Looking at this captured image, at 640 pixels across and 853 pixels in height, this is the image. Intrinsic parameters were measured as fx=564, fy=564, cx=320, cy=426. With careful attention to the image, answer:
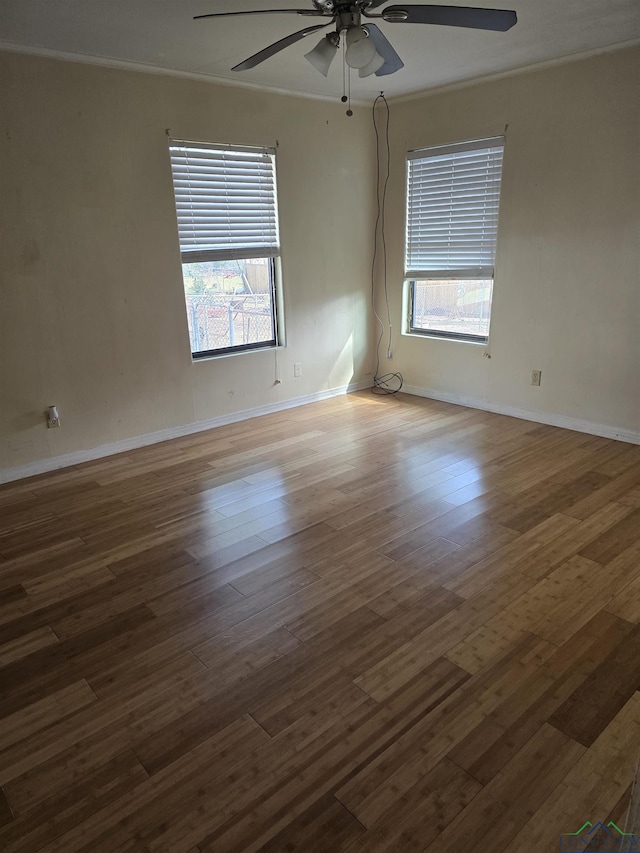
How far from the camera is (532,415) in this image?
4582 mm

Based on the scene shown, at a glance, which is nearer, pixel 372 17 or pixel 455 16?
pixel 455 16

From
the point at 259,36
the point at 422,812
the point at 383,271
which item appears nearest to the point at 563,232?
the point at 383,271

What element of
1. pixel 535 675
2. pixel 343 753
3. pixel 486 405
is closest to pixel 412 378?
pixel 486 405

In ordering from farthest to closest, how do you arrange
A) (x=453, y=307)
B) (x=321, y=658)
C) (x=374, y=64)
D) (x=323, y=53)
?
(x=453, y=307) < (x=323, y=53) < (x=374, y=64) < (x=321, y=658)

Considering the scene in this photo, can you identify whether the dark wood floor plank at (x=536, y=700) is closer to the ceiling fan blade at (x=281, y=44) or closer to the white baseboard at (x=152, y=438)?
the ceiling fan blade at (x=281, y=44)

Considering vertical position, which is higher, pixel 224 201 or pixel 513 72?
pixel 513 72

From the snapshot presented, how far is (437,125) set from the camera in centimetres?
466

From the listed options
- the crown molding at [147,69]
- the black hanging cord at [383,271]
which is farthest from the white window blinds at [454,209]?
the crown molding at [147,69]

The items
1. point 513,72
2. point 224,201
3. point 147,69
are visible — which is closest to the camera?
point 147,69

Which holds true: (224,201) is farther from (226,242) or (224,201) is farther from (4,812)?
(4,812)

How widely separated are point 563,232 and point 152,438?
3395 mm

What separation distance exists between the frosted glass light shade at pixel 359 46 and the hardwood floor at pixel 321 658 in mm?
2188

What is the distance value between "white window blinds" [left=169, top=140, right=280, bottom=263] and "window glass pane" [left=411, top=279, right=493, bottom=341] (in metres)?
1.48

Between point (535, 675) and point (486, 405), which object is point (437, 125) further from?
point (535, 675)
